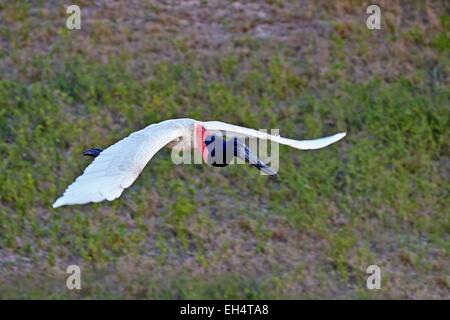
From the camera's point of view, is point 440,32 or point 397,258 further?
point 440,32

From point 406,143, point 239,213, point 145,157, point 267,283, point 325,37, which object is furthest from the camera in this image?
point 325,37

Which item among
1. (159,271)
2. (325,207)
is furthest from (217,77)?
(159,271)

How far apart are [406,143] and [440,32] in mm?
2040

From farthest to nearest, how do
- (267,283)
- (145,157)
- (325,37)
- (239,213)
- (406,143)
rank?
(325,37) → (406,143) → (239,213) → (267,283) → (145,157)

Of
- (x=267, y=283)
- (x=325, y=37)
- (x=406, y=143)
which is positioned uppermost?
(x=325, y=37)

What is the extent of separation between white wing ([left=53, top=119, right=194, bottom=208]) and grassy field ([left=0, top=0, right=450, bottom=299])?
2796 millimetres

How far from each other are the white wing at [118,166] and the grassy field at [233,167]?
110 inches

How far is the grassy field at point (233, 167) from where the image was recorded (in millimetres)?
10938

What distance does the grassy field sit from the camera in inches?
431

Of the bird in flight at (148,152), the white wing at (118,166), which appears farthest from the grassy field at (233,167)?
the white wing at (118,166)

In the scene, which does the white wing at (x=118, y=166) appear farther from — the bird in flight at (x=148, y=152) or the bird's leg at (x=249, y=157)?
the bird's leg at (x=249, y=157)

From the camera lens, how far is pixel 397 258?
11328mm

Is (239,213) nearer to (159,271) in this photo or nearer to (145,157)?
(159,271)

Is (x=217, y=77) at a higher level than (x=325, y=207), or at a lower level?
higher
